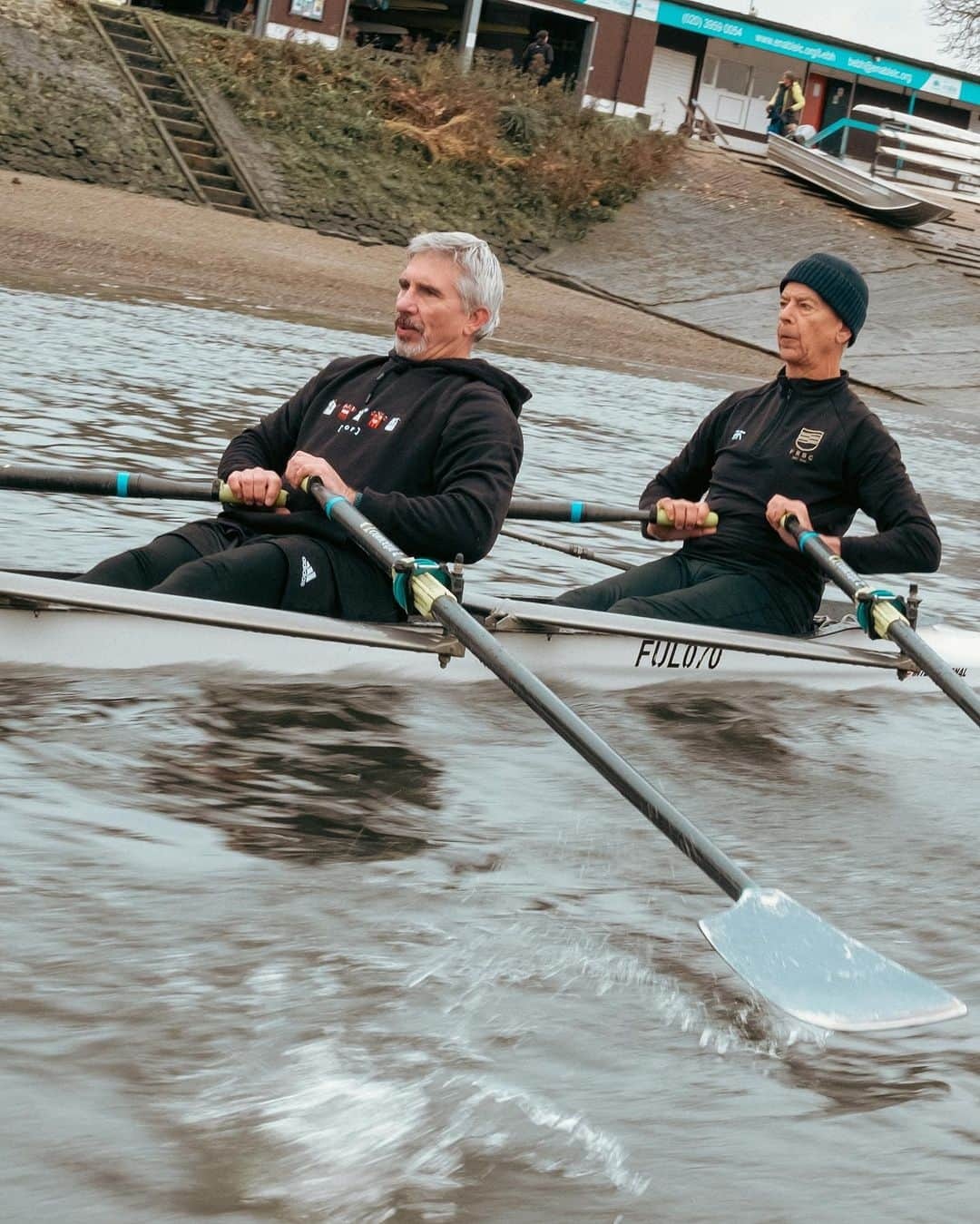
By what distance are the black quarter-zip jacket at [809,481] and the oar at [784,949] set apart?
195cm

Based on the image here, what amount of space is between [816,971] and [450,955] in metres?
0.77

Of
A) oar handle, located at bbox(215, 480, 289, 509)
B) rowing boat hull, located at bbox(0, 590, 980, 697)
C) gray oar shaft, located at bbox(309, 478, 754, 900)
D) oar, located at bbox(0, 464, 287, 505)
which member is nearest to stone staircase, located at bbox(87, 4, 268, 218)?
rowing boat hull, located at bbox(0, 590, 980, 697)

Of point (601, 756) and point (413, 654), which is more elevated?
point (601, 756)

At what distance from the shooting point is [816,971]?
3.50 m

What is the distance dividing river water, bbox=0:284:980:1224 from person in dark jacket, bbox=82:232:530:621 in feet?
1.32

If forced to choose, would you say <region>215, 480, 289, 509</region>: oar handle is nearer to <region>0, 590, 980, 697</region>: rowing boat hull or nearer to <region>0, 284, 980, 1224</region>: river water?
<region>0, 590, 980, 697</region>: rowing boat hull

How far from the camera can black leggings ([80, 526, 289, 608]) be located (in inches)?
189

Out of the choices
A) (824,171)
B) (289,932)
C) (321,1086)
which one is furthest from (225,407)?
(824,171)

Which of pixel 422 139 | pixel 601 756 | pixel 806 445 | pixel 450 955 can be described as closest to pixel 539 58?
pixel 422 139

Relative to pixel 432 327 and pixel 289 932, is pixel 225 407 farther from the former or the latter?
pixel 289 932

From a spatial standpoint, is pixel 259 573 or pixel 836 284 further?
pixel 836 284

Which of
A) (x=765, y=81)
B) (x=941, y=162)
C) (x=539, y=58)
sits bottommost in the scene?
(x=941, y=162)

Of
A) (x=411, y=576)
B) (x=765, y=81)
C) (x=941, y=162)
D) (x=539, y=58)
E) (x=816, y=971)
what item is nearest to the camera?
(x=816, y=971)

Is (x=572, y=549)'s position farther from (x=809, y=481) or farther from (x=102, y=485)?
(x=102, y=485)
